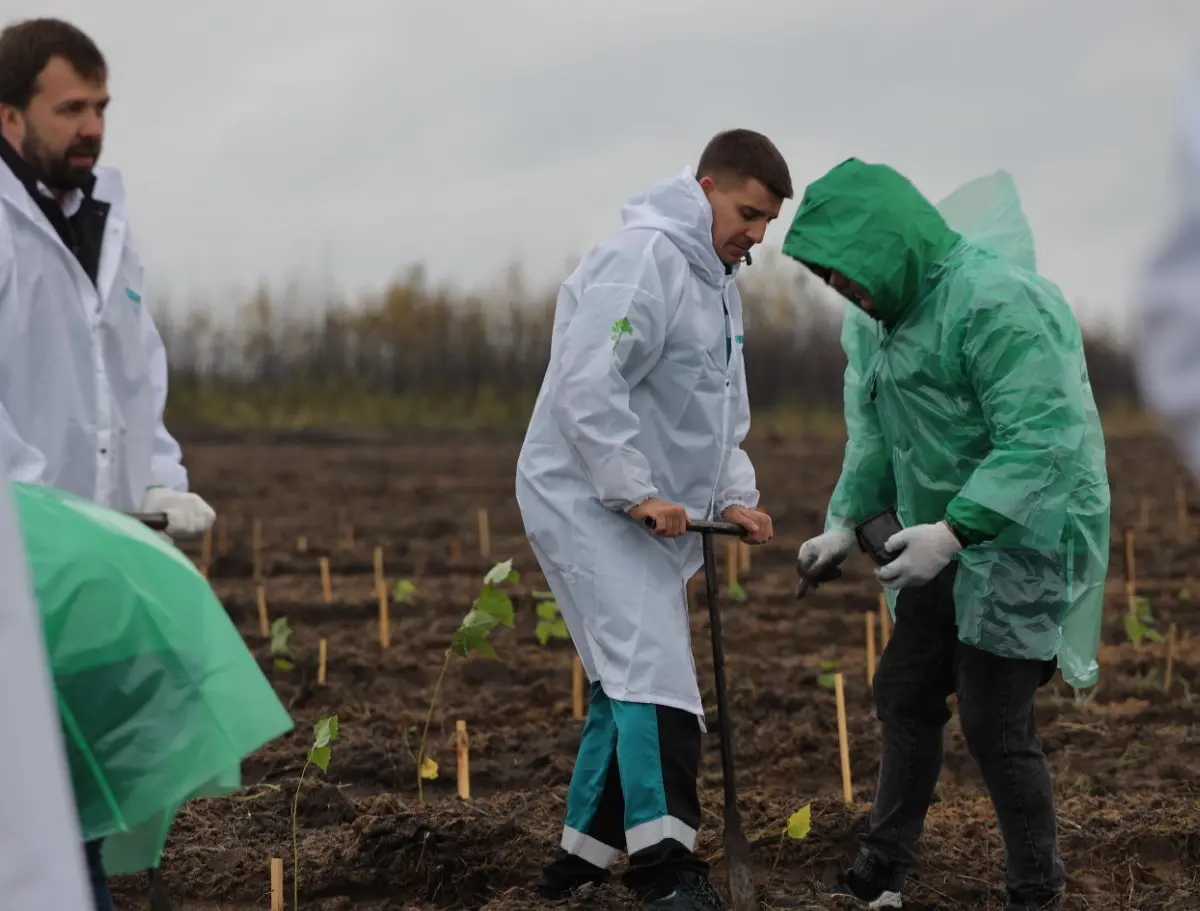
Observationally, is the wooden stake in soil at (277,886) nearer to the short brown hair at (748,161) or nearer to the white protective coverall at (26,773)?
the short brown hair at (748,161)

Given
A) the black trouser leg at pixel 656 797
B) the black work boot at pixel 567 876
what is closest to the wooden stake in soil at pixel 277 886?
the black work boot at pixel 567 876

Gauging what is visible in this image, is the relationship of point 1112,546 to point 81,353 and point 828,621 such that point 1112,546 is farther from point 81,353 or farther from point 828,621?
point 81,353

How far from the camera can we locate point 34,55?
314 cm

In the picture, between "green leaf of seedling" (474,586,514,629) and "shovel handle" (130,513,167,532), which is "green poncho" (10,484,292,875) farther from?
"green leaf of seedling" (474,586,514,629)

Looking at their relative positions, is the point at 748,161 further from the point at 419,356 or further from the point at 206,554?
the point at 419,356

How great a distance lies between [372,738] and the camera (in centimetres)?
562

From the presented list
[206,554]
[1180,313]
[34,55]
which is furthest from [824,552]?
[206,554]

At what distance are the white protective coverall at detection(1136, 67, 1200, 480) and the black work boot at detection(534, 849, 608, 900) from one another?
2348 mm

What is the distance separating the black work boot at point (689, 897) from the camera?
346cm

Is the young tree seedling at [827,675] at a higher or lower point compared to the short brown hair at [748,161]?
lower

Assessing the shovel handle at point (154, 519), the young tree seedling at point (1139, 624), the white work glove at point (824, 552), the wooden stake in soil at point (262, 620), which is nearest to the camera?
the shovel handle at point (154, 519)

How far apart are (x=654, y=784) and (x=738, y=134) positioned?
1446 millimetres

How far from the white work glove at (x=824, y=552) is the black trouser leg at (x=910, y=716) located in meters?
0.25

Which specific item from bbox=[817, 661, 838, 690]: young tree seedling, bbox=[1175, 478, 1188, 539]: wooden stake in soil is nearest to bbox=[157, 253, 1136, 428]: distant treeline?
bbox=[1175, 478, 1188, 539]: wooden stake in soil
